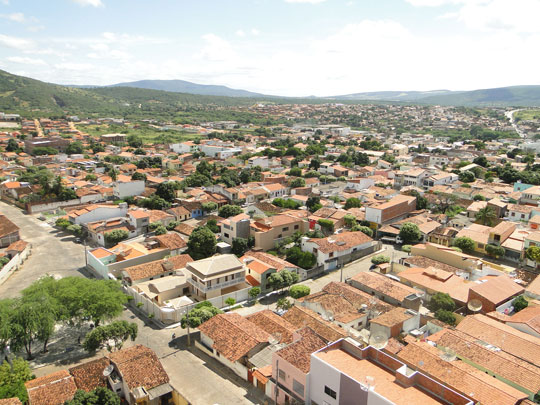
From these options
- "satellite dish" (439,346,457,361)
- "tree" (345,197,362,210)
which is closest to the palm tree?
"tree" (345,197,362,210)

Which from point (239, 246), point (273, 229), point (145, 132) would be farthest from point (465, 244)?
point (145, 132)

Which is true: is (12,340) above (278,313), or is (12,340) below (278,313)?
above

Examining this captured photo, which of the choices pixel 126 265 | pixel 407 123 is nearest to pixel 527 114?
pixel 407 123

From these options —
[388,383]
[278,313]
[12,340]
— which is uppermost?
A: [388,383]

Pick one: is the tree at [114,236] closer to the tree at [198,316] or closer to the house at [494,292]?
the tree at [198,316]

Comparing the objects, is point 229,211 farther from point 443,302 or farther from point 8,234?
point 443,302

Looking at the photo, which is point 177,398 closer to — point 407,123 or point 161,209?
point 161,209
